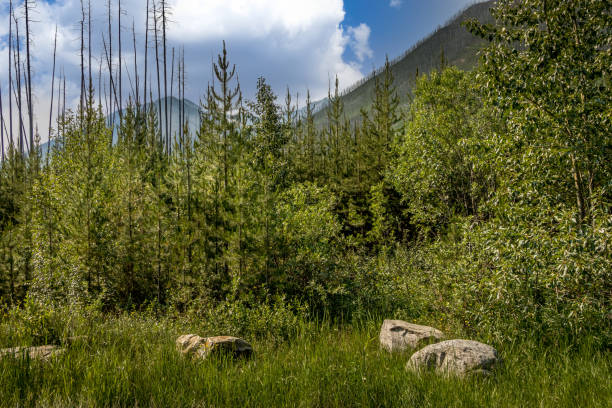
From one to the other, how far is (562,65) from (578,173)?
1.81 metres

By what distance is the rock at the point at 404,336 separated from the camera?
6.14 metres

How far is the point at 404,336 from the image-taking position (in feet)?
20.7

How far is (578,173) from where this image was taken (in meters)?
5.68

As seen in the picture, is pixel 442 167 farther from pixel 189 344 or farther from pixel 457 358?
pixel 189 344

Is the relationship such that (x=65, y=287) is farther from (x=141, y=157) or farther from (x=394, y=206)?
(x=394, y=206)

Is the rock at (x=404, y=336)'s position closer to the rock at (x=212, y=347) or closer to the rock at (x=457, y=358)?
the rock at (x=457, y=358)

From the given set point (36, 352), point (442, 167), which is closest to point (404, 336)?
point (36, 352)

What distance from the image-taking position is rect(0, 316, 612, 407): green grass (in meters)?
3.85

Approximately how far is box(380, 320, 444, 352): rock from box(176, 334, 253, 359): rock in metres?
2.55

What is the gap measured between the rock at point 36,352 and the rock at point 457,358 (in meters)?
4.95

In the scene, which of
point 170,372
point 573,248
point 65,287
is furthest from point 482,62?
point 65,287

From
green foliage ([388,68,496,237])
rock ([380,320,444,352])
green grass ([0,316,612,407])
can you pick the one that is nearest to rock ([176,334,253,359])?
green grass ([0,316,612,407])

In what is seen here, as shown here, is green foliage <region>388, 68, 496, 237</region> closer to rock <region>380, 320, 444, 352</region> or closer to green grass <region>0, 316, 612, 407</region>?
rock <region>380, 320, 444, 352</region>

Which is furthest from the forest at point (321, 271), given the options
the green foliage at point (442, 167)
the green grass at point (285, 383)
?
the green foliage at point (442, 167)
